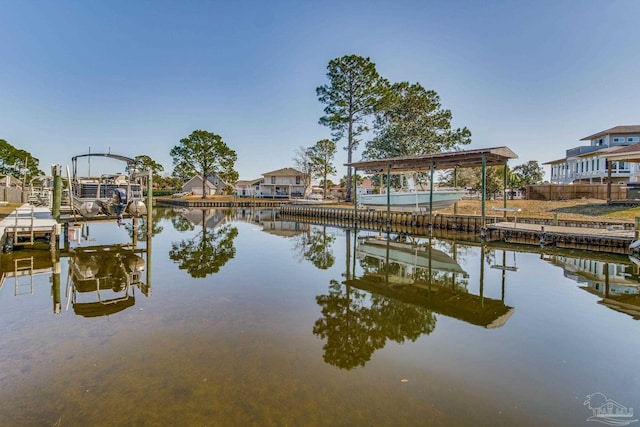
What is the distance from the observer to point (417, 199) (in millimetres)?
21203

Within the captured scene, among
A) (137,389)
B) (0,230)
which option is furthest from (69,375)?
(0,230)

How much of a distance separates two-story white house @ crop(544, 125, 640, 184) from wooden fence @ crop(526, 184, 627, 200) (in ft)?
21.5

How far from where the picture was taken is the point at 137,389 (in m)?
3.85

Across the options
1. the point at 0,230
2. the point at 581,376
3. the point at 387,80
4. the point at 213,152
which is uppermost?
the point at 387,80

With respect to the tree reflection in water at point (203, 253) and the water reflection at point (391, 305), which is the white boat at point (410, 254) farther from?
Answer: the tree reflection in water at point (203, 253)

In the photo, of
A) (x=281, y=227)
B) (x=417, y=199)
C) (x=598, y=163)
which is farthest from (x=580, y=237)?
(x=598, y=163)

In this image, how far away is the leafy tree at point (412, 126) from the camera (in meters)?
32.6

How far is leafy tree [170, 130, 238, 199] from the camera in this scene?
179ft

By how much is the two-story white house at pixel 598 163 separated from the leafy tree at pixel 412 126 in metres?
12.1

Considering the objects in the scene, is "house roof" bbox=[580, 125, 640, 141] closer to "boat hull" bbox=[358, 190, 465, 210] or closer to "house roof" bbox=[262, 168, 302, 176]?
"boat hull" bbox=[358, 190, 465, 210]

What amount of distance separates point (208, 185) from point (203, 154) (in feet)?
39.8

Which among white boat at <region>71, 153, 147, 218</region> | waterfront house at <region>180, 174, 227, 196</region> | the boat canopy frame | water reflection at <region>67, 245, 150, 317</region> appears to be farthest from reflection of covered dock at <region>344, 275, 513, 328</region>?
waterfront house at <region>180, 174, 227, 196</region>

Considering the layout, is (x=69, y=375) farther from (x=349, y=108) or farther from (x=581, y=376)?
(x=349, y=108)

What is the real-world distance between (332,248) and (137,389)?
11.0 metres
